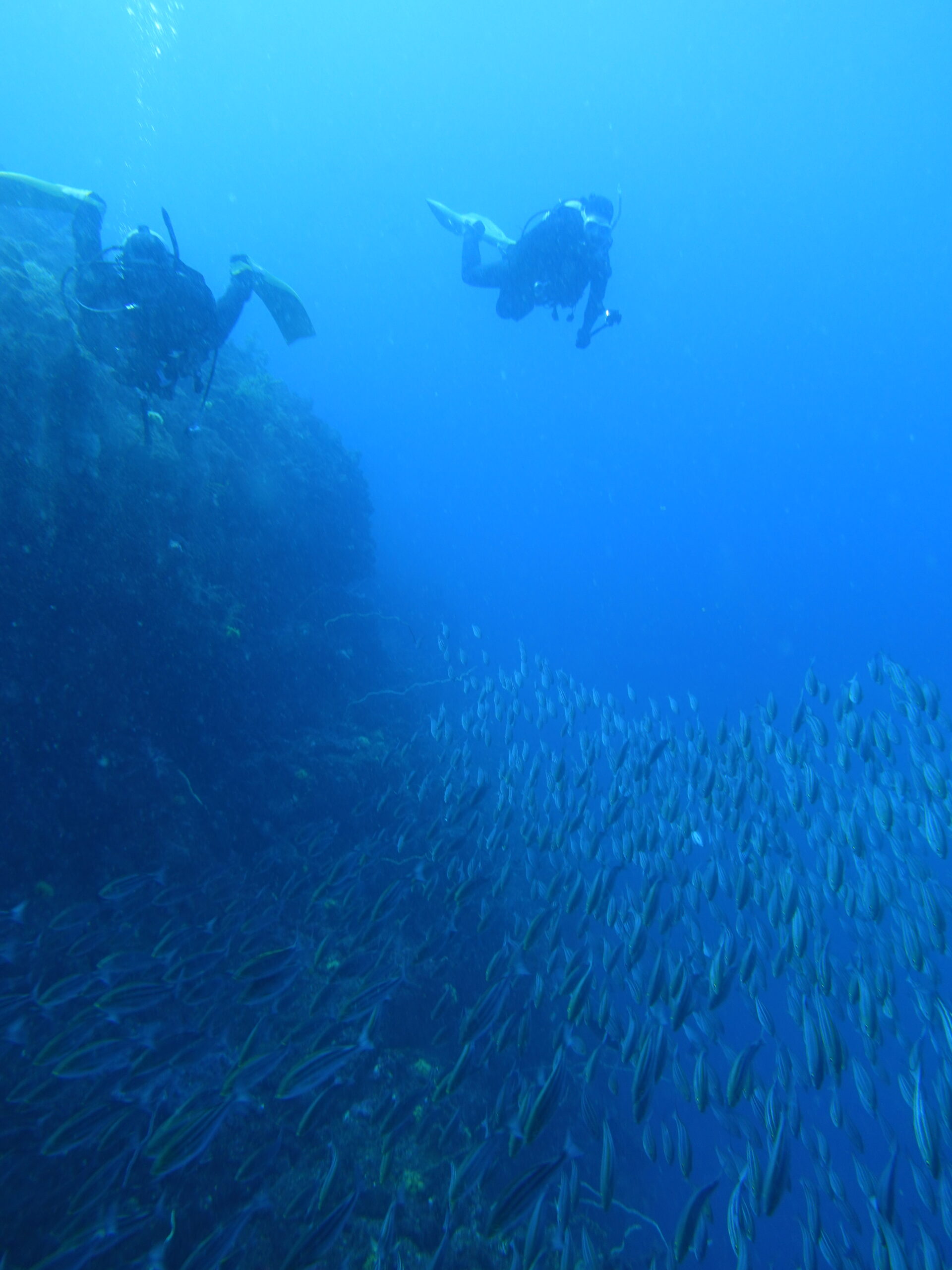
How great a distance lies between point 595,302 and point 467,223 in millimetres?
5117

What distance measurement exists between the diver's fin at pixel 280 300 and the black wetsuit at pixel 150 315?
2038 mm

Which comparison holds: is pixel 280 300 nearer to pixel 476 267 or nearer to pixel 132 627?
pixel 132 627

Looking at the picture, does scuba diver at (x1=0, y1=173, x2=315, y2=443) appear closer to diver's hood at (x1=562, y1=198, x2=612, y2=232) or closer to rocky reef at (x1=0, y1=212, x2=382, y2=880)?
rocky reef at (x1=0, y1=212, x2=382, y2=880)

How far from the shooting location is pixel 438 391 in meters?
91.1

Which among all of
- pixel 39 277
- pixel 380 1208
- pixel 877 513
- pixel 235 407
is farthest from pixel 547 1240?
pixel 877 513

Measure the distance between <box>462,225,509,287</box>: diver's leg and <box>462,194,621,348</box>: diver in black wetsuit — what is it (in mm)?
400

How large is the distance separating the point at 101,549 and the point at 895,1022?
10621 millimetres

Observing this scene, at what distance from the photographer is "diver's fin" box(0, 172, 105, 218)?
6957 millimetres

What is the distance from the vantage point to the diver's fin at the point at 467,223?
481 inches

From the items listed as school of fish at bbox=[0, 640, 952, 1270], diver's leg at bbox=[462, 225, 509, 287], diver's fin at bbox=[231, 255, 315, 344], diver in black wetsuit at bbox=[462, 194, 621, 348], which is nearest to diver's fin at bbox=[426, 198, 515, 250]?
diver's leg at bbox=[462, 225, 509, 287]

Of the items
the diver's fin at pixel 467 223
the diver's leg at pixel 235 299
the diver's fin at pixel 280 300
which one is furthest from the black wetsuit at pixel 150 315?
the diver's fin at pixel 467 223

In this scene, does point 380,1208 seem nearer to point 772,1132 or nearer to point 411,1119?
point 411,1119

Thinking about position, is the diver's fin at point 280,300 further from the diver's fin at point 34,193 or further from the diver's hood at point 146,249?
the diver's hood at point 146,249

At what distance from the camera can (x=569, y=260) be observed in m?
9.67
